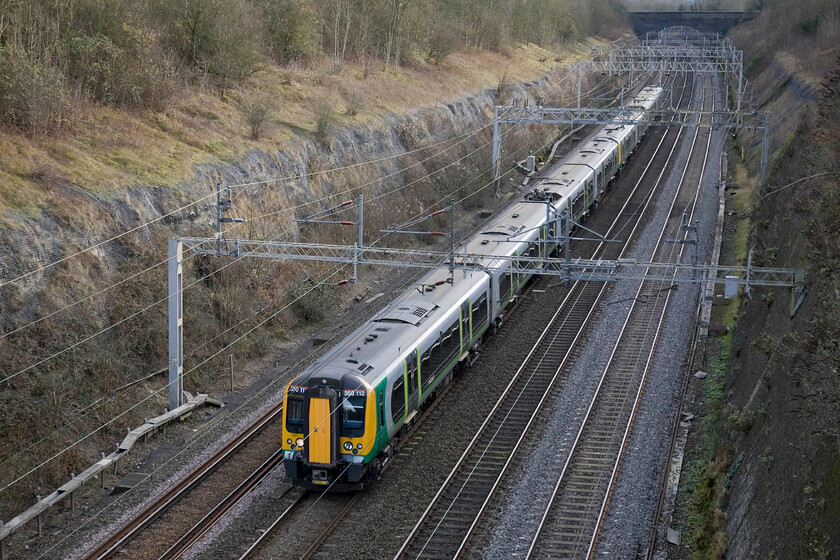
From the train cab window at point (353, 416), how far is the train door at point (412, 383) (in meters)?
1.96

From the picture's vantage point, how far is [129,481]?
57.3 ft

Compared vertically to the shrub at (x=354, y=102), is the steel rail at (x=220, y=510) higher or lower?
lower

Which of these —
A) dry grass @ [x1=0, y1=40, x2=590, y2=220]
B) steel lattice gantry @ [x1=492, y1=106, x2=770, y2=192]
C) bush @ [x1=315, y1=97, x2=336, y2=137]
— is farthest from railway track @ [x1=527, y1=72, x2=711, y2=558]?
dry grass @ [x1=0, y1=40, x2=590, y2=220]

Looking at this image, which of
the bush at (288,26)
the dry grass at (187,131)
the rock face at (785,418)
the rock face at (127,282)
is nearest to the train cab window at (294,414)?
the rock face at (127,282)

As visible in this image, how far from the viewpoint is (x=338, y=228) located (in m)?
32.2

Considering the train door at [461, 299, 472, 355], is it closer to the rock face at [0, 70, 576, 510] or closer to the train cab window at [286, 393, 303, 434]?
the rock face at [0, 70, 576, 510]

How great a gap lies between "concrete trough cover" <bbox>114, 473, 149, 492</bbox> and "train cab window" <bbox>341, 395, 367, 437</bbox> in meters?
4.32

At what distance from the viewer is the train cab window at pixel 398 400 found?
17.4m

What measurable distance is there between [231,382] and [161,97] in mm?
12149

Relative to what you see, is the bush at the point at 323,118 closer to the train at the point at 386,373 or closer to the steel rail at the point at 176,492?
the train at the point at 386,373

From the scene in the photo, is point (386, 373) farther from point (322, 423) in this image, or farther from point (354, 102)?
point (354, 102)

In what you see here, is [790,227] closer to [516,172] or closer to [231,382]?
[231,382]

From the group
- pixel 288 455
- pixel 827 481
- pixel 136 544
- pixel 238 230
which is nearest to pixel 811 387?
pixel 827 481

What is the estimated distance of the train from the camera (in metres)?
16.2
